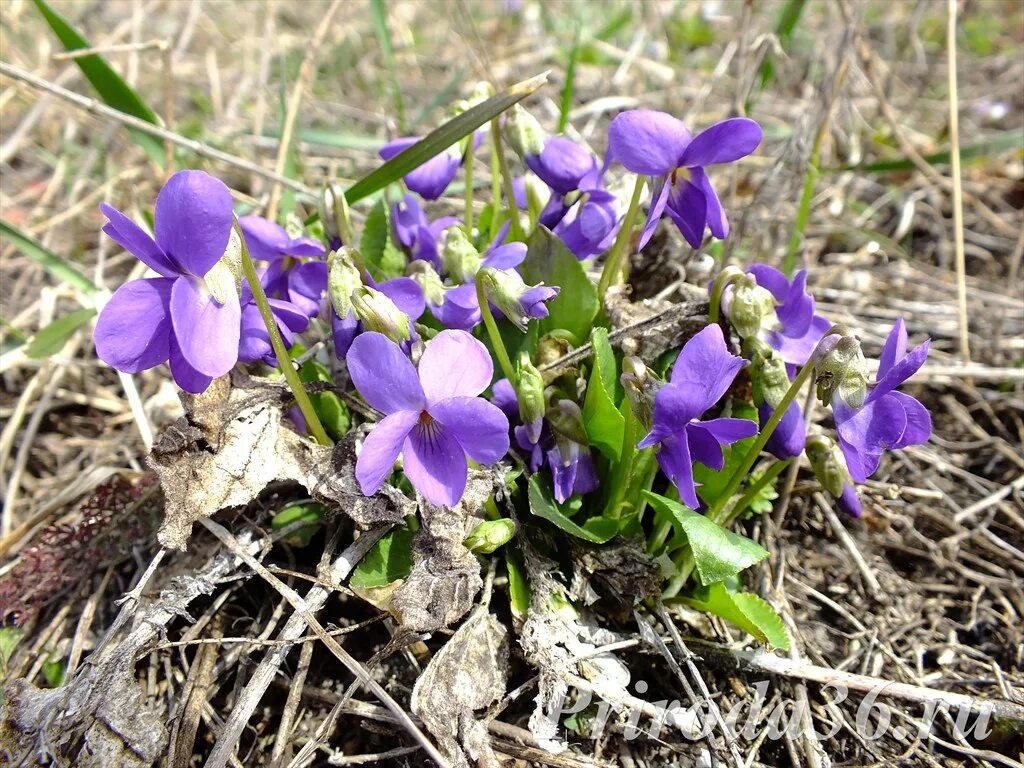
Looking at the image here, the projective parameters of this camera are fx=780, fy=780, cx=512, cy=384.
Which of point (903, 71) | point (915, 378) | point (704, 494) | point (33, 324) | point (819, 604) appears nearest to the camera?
point (704, 494)

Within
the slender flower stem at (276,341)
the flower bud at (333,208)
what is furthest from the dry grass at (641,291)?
the flower bud at (333,208)

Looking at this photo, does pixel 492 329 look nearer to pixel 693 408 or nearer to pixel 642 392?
pixel 642 392

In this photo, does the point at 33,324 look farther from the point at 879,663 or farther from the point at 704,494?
the point at 879,663

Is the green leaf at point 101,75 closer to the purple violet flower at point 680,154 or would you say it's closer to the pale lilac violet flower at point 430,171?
the pale lilac violet flower at point 430,171

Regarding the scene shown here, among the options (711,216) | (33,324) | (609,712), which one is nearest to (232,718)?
(609,712)

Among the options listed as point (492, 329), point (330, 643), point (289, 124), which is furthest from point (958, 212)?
point (330, 643)
